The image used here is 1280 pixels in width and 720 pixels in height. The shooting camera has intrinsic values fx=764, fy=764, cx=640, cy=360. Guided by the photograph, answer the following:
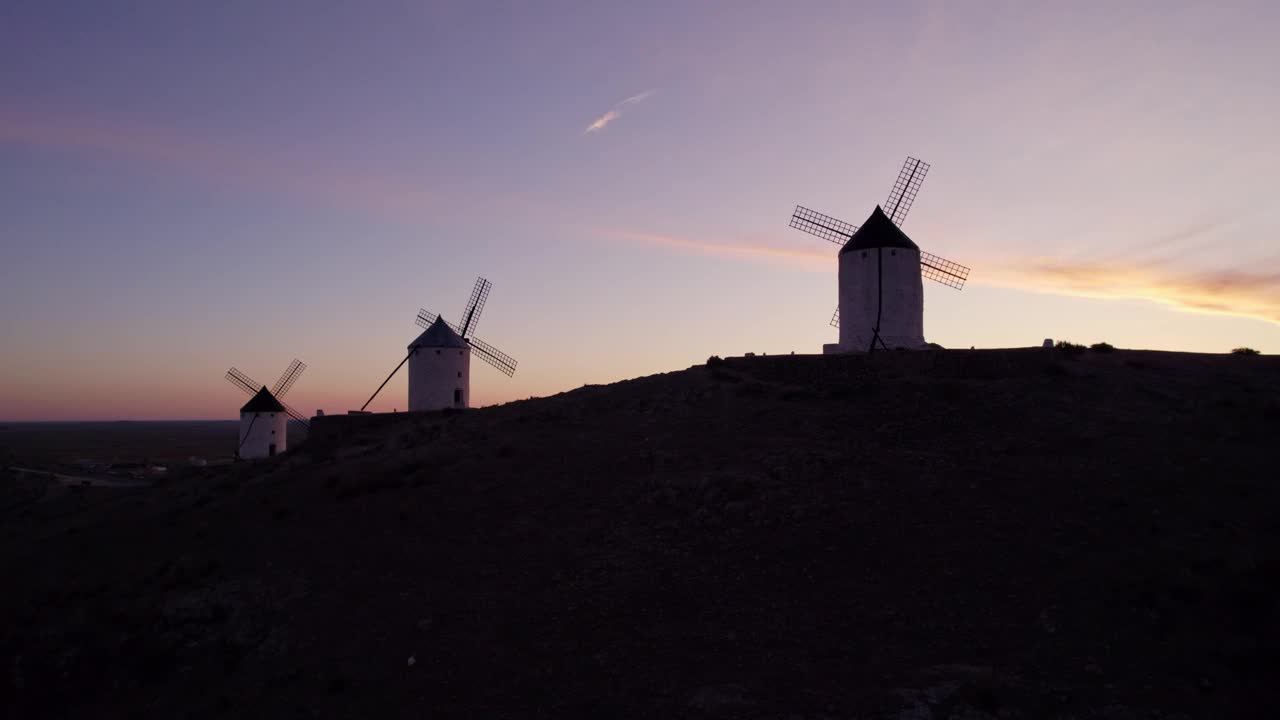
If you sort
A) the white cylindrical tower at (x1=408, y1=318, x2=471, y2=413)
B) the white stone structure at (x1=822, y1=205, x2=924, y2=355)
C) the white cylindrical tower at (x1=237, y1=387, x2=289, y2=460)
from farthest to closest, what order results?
the white cylindrical tower at (x1=237, y1=387, x2=289, y2=460)
the white cylindrical tower at (x1=408, y1=318, x2=471, y2=413)
the white stone structure at (x1=822, y1=205, x2=924, y2=355)

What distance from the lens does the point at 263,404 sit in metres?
51.6

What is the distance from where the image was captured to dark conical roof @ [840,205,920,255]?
28094 mm

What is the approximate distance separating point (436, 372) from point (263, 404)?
22.1m

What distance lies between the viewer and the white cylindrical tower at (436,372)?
3616 cm

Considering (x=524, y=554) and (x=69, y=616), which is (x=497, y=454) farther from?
(x=69, y=616)

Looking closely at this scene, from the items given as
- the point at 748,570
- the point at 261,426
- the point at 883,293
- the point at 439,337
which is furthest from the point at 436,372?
the point at 748,570

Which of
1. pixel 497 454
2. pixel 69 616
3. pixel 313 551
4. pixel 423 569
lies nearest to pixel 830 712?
pixel 423 569

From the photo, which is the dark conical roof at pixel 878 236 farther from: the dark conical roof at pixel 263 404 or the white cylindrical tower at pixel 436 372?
the dark conical roof at pixel 263 404

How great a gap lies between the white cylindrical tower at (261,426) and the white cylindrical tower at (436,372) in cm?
2058

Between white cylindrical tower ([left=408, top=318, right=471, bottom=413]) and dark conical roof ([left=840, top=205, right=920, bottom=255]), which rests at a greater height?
dark conical roof ([left=840, top=205, right=920, bottom=255])

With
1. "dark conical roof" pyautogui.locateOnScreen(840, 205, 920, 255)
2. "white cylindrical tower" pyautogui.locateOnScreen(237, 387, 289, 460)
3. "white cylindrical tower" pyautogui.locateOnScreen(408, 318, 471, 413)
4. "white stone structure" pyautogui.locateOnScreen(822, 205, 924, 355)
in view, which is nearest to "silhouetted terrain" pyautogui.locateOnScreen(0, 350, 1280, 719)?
"white stone structure" pyautogui.locateOnScreen(822, 205, 924, 355)

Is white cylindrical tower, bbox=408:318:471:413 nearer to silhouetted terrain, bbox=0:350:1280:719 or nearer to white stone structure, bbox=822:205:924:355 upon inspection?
silhouetted terrain, bbox=0:350:1280:719

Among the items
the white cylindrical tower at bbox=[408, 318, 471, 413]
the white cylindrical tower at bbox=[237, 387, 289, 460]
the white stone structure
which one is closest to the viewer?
the white stone structure

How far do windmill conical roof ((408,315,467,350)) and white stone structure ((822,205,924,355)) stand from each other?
732 inches
